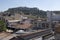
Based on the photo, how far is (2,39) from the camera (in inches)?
549

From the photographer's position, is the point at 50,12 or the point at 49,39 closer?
the point at 49,39

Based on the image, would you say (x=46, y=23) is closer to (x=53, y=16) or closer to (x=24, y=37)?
(x=53, y=16)

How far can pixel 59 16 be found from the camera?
3512cm

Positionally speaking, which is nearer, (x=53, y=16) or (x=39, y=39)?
(x=39, y=39)

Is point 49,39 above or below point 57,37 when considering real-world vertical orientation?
below

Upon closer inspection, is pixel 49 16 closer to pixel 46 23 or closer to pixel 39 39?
pixel 46 23

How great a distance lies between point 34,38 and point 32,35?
A: 1.57 feet

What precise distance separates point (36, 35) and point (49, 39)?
1.43m

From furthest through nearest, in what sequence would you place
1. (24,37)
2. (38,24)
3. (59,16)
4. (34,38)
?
(59,16) → (38,24) → (34,38) → (24,37)

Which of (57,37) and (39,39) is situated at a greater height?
(57,37)

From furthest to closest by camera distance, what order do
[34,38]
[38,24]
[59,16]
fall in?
[59,16], [38,24], [34,38]

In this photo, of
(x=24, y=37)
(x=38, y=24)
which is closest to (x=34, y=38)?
(x=24, y=37)

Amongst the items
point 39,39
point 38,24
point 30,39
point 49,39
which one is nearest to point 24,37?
point 30,39

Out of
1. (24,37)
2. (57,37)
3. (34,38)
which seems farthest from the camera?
(34,38)
